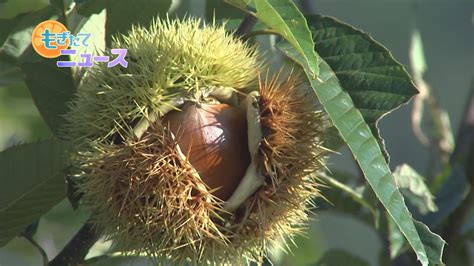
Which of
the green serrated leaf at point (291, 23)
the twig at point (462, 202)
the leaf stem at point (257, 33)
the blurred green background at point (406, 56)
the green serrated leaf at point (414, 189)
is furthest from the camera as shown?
the blurred green background at point (406, 56)

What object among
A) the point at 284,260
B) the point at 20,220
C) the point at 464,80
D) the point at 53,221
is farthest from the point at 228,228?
the point at 464,80

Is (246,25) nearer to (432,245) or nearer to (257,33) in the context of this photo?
(257,33)

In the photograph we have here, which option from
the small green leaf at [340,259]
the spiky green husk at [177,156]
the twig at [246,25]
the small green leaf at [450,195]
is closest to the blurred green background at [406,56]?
the small green leaf at [450,195]

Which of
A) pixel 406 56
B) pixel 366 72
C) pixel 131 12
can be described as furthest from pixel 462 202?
pixel 406 56

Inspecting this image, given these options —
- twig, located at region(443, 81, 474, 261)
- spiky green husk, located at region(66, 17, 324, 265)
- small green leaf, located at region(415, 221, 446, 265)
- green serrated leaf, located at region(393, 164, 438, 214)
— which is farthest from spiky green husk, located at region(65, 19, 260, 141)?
twig, located at region(443, 81, 474, 261)

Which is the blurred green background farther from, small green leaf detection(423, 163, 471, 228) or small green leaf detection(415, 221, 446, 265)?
small green leaf detection(415, 221, 446, 265)

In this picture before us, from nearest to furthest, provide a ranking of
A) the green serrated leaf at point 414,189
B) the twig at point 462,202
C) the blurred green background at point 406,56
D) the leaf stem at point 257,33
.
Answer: the leaf stem at point 257,33
the green serrated leaf at point 414,189
the twig at point 462,202
the blurred green background at point 406,56
